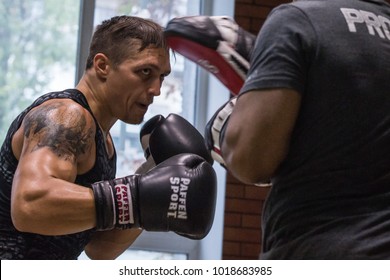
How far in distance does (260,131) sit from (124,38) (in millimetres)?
883

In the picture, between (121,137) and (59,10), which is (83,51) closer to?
(59,10)

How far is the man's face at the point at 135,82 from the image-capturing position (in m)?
1.87

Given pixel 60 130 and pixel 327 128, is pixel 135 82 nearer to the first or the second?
pixel 60 130

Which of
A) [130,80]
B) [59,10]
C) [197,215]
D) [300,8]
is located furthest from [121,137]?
[300,8]

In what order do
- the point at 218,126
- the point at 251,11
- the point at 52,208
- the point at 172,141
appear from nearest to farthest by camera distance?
the point at 218,126
the point at 52,208
the point at 172,141
the point at 251,11

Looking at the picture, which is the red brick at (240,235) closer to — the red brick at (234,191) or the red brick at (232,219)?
the red brick at (232,219)

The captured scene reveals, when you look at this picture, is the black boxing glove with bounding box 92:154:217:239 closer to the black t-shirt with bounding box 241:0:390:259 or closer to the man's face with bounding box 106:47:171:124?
the man's face with bounding box 106:47:171:124

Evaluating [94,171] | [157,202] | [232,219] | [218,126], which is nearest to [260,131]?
[218,126]

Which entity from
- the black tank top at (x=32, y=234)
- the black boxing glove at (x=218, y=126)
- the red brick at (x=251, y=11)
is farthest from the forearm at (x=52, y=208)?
Result: the red brick at (x=251, y=11)

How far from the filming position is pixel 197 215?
5.19 ft

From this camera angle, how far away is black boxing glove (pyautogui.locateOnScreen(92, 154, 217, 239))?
1.54 m

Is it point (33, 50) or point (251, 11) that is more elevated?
point (251, 11)

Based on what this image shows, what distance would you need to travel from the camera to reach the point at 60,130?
1.59 m
